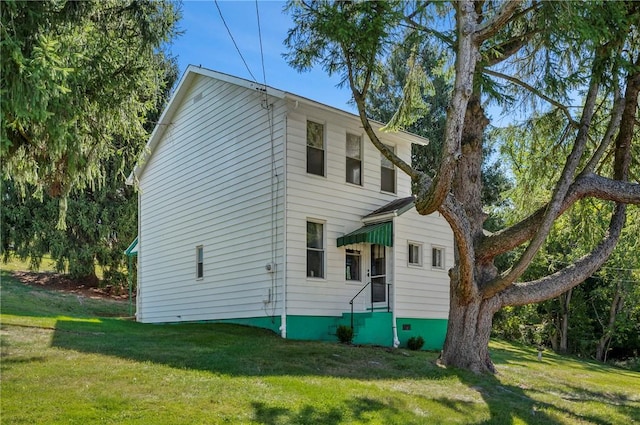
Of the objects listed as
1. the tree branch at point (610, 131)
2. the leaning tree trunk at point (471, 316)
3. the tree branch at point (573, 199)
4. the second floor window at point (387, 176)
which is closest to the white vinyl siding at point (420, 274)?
the second floor window at point (387, 176)

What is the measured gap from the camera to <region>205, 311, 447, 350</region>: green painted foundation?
42.5 feet

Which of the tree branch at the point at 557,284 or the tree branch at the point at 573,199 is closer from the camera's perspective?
the tree branch at the point at 573,199

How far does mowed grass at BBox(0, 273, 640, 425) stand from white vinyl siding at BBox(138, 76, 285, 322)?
2483 millimetres

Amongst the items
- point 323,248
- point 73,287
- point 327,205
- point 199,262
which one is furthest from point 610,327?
point 73,287

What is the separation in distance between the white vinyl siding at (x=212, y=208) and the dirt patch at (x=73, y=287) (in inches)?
297

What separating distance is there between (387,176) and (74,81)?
10.8 meters

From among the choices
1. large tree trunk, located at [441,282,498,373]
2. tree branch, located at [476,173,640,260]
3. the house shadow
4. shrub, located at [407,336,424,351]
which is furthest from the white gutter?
large tree trunk, located at [441,282,498,373]

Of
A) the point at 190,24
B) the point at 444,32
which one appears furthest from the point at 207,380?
the point at 444,32

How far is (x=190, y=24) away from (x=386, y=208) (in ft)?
24.7

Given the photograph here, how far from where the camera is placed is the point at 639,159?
1259 centimetres

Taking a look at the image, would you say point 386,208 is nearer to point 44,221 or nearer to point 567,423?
point 567,423

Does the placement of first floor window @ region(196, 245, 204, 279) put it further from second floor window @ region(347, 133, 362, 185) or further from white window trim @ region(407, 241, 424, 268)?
white window trim @ region(407, 241, 424, 268)

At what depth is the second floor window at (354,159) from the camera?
14945 millimetres

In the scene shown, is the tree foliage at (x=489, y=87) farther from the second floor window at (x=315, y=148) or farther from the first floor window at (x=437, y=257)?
the first floor window at (x=437, y=257)
